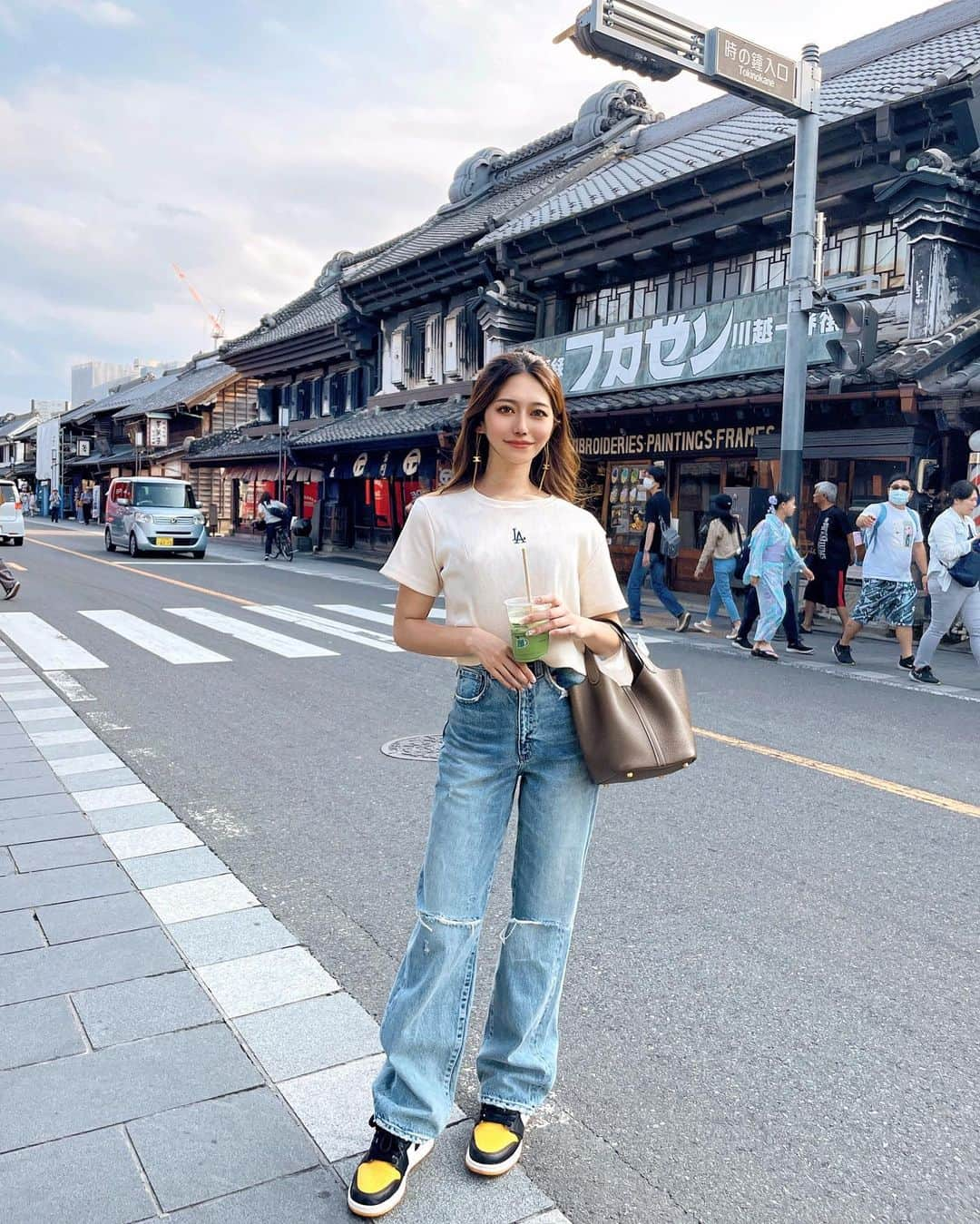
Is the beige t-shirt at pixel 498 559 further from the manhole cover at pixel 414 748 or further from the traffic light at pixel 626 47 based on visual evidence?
the traffic light at pixel 626 47

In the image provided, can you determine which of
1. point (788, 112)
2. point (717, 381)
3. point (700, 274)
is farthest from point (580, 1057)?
point (700, 274)

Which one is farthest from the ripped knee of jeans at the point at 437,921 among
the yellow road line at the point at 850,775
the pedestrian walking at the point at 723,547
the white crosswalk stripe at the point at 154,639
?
the pedestrian walking at the point at 723,547

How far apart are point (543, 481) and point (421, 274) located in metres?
24.0

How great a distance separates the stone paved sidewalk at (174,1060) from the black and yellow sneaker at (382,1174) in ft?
0.14

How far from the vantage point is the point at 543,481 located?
2.39 meters

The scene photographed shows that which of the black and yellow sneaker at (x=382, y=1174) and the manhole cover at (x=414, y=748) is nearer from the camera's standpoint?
the black and yellow sneaker at (x=382, y=1174)

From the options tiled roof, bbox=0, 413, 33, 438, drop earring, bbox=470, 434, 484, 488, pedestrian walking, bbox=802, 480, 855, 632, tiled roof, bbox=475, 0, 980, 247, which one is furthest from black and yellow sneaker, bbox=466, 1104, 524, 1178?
tiled roof, bbox=0, 413, 33, 438

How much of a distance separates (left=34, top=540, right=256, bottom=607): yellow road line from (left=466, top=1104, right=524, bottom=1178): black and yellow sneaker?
12.4 metres

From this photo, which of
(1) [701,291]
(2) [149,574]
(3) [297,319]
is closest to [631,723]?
(1) [701,291]

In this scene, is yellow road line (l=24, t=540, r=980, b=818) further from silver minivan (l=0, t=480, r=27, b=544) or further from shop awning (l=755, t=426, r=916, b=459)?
silver minivan (l=0, t=480, r=27, b=544)

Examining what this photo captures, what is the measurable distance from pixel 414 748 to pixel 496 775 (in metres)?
3.88

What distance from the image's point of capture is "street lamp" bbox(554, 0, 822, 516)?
9680 millimetres

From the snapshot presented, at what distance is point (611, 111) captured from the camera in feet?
78.9

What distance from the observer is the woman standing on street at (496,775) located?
2.16 m
